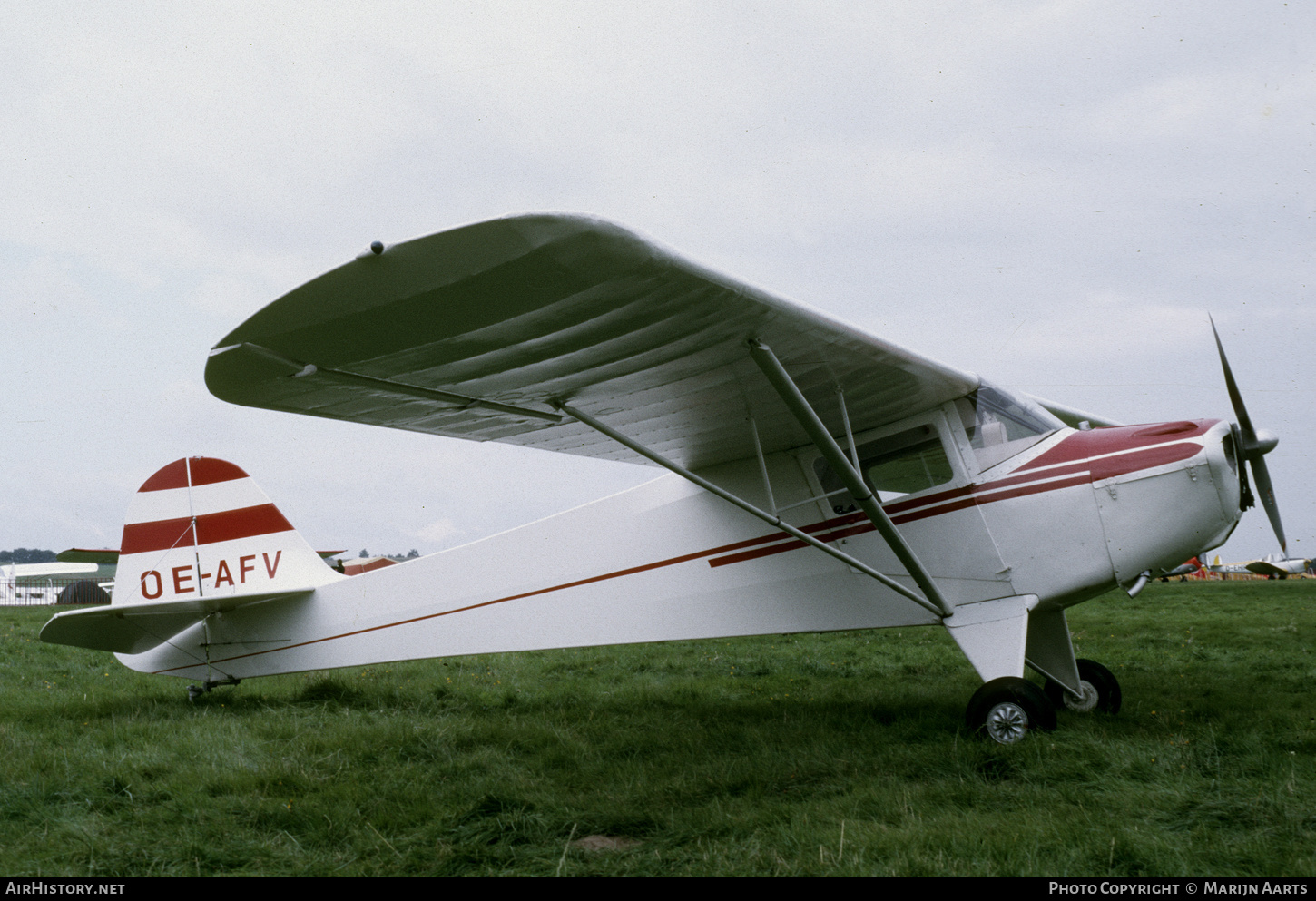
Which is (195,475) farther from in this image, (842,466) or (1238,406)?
(1238,406)

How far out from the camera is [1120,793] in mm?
3680

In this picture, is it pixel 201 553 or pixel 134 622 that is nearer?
pixel 134 622

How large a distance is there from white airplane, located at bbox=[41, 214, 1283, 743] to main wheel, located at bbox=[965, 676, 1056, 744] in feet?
0.05

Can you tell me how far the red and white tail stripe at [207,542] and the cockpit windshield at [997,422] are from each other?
544cm

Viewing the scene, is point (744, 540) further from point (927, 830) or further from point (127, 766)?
point (127, 766)

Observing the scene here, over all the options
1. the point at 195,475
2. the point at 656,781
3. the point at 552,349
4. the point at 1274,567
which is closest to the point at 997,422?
the point at 552,349

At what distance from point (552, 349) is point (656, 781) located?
229 centimetres

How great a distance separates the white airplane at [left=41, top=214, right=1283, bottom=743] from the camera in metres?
3.65

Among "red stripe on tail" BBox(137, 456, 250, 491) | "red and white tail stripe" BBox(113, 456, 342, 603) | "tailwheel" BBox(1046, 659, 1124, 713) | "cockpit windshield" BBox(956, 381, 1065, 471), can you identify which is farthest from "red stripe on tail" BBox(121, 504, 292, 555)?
"tailwheel" BBox(1046, 659, 1124, 713)

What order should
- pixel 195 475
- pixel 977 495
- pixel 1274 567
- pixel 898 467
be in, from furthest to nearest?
pixel 1274 567, pixel 195 475, pixel 898 467, pixel 977 495

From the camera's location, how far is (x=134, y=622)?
6910mm

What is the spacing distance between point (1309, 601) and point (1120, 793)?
15992 millimetres

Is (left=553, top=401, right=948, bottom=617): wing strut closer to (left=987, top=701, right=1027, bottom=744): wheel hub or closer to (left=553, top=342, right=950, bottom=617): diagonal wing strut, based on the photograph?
(left=553, top=342, right=950, bottom=617): diagonal wing strut
